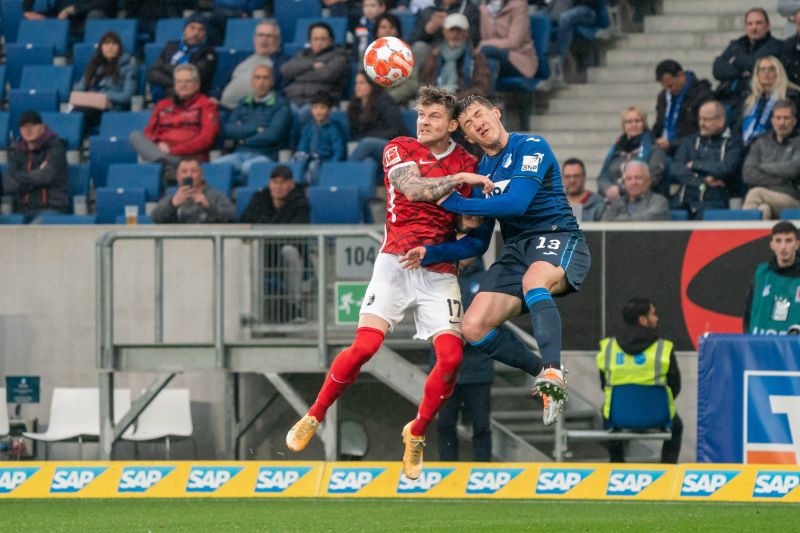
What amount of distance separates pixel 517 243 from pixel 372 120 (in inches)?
252

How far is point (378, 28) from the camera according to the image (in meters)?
16.8

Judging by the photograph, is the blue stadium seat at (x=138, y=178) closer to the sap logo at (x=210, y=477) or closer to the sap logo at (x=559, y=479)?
the sap logo at (x=210, y=477)

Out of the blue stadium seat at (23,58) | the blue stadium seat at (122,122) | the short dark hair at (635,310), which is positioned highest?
the blue stadium seat at (23,58)

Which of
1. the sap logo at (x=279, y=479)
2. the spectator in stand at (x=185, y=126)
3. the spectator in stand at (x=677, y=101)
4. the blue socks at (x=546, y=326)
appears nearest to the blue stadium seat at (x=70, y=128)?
the spectator in stand at (x=185, y=126)

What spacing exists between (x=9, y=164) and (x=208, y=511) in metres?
6.88

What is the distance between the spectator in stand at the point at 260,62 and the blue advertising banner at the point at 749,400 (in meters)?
6.88

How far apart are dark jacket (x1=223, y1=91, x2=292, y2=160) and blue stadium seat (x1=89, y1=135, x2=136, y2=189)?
1.13 meters

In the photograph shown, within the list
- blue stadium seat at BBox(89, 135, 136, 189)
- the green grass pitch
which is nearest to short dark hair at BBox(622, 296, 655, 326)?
the green grass pitch

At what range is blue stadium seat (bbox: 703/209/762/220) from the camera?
48.1 ft

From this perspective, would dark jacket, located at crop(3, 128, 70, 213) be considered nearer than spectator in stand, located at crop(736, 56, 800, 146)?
No

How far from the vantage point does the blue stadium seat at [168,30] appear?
62.5 feet

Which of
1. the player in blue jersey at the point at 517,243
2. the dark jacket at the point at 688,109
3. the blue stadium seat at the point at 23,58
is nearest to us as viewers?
the player in blue jersey at the point at 517,243

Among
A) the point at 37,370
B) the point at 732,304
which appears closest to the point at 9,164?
the point at 37,370

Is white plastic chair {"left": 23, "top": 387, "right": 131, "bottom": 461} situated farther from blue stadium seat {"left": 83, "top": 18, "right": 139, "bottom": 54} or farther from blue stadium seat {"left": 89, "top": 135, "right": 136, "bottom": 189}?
blue stadium seat {"left": 83, "top": 18, "right": 139, "bottom": 54}
